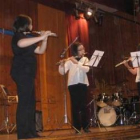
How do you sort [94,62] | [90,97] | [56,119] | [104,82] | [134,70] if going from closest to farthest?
[94,62]
[134,70]
[56,119]
[90,97]
[104,82]

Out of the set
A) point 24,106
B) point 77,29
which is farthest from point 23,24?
point 77,29

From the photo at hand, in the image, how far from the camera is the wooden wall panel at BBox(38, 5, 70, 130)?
7.19 m

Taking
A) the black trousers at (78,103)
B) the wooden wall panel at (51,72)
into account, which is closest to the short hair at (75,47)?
the black trousers at (78,103)

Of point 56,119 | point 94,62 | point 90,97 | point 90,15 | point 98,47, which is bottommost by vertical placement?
point 56,119

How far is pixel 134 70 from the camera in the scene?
16.4ft

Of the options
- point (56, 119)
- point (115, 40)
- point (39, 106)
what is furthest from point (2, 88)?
point (115, 40)

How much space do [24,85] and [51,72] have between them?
4.56 meters

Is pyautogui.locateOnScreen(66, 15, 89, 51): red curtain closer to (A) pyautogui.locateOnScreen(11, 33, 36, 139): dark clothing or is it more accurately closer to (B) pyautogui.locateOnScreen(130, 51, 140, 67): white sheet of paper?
(B) pyautogui.locateOnScreen(130, 51, 140, 67): white sheet of paper

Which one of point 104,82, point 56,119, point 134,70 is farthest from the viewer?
point 104,82

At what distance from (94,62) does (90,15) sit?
450cm

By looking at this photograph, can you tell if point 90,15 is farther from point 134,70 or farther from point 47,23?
point 134,70

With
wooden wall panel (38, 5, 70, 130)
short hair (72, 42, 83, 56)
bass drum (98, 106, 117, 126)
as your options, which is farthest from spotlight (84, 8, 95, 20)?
short hair (72, 42, 83, 56)

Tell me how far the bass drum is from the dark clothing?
14.9ft

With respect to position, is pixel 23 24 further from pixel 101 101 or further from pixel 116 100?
pixel 116 100
